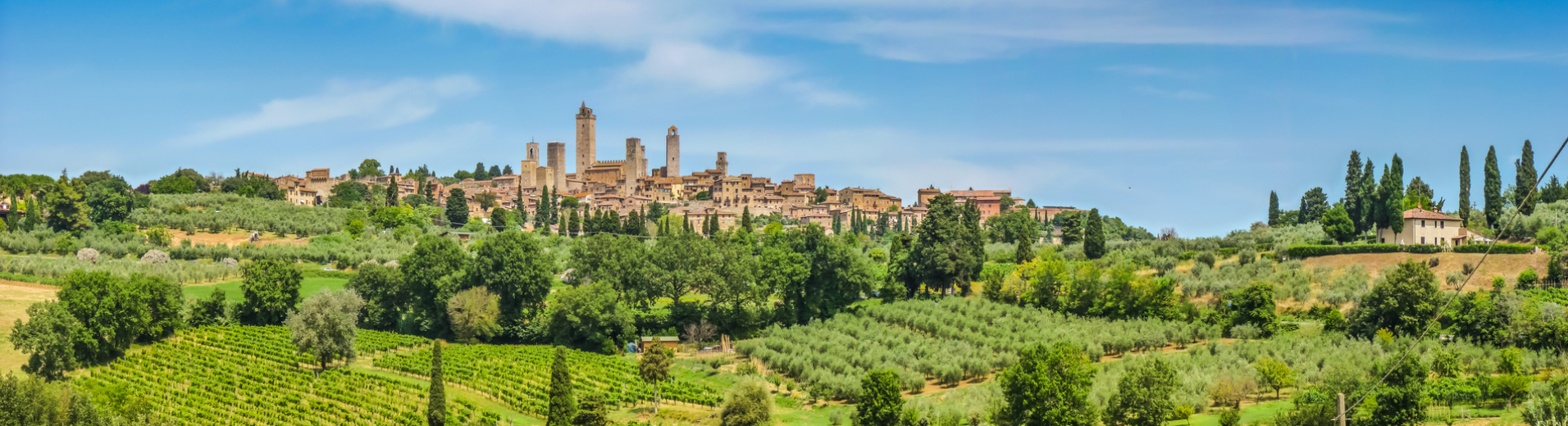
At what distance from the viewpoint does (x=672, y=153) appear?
146 m

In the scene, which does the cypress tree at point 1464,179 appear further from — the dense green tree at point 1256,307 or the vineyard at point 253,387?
the vineyard at point 253,387

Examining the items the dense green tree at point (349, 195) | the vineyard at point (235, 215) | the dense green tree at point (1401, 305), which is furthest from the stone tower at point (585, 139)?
the dense green tree at point (1401, 305)

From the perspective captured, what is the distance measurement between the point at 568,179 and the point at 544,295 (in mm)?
96709

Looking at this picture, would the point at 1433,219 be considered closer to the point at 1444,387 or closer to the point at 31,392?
the point at 1444,387

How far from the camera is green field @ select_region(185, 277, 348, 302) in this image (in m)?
50.2

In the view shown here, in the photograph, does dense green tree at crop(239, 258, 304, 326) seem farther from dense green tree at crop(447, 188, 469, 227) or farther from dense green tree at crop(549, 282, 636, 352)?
dense green tree at crop(447, 188, 469, 227)

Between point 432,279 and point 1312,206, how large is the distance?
55.3 m

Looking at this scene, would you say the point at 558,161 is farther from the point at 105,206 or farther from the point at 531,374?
the point at 531,374

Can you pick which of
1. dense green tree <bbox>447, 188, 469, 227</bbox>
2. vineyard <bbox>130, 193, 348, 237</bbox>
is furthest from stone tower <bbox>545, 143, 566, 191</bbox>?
vineyard <bbox>130, 193, 348, 237</bbox>

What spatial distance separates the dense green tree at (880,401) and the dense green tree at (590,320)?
1601 centimetres

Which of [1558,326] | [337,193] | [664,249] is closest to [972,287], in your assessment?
[664,249]

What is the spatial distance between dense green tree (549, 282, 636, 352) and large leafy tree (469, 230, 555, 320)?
223cm

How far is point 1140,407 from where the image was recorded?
26281mm

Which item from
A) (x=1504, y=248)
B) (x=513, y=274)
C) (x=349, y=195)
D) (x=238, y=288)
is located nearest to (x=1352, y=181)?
(x=1504, y=248)
